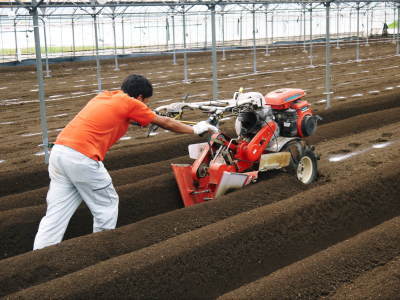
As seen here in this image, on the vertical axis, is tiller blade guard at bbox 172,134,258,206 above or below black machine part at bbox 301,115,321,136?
below

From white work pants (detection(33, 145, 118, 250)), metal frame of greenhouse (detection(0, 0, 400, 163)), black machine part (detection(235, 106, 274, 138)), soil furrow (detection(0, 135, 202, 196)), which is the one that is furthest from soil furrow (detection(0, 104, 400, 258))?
metal frame of greenhouse (detection(0, 0, 400, 163))

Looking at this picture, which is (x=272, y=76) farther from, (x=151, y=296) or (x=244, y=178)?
(x=151, y=296)

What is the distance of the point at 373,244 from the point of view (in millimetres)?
4633

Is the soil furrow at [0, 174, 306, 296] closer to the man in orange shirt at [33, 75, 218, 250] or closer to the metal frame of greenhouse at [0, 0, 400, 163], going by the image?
the man in orange shirt at [33, 75, 218, 250]

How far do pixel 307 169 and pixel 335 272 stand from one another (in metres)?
2.54

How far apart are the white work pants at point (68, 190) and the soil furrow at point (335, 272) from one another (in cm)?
157

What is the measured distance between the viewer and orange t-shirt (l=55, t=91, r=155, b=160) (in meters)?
4.84

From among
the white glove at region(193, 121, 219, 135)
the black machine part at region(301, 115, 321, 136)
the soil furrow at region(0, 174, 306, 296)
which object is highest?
the white glove at region(193, 121, 219, 135)

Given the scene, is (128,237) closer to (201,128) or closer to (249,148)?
(201,128)

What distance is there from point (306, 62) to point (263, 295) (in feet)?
72.5

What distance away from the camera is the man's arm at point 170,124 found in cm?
506

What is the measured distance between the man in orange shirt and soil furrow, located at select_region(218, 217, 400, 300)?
1578 millimetres

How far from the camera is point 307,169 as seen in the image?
6.66 meters

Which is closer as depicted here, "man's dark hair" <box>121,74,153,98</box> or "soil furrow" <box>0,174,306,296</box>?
"soil furrow" <box>0,174,306,296</box>
